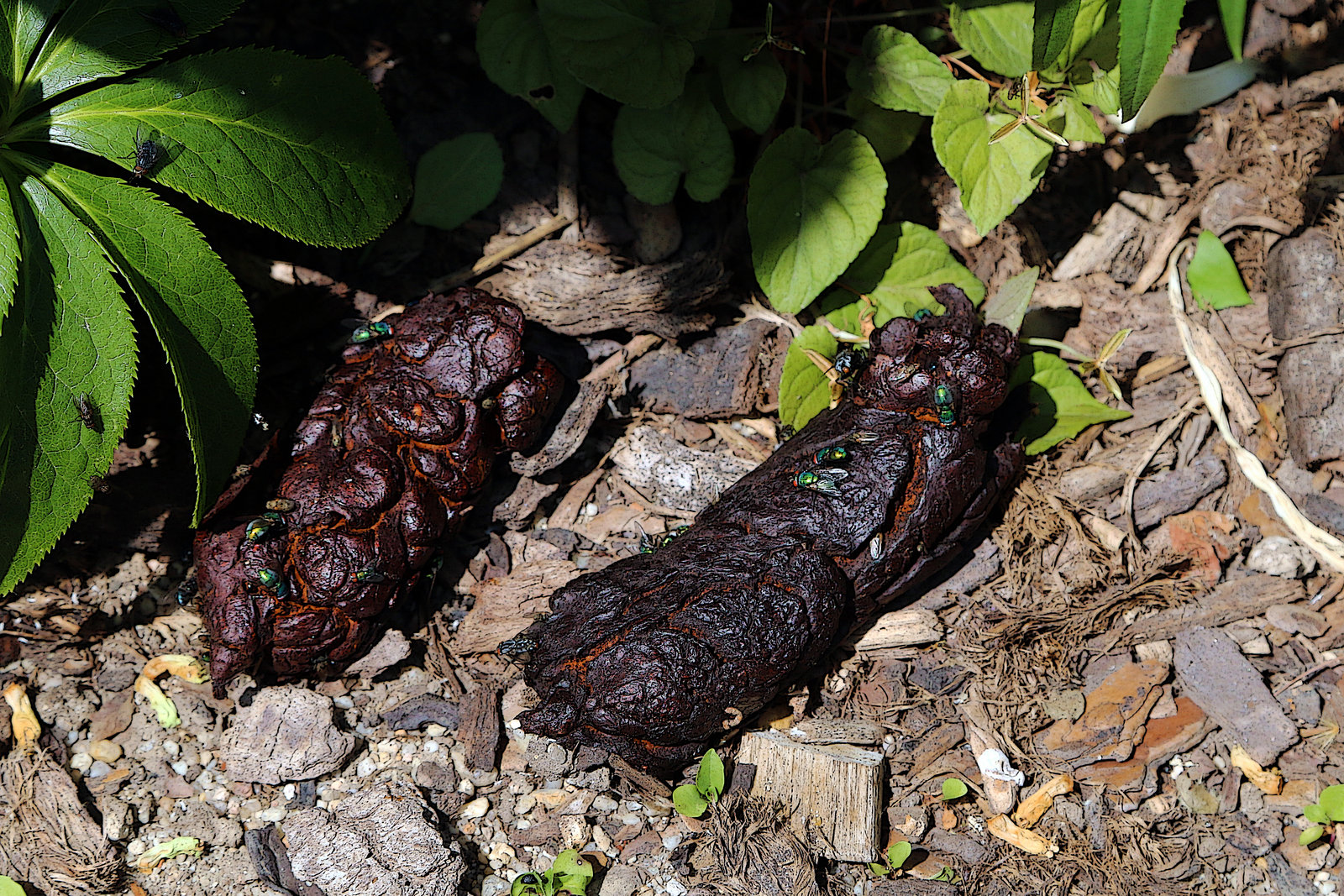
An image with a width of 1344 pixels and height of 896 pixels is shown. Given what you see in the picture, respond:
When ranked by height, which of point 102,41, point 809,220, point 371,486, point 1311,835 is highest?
point 102,41

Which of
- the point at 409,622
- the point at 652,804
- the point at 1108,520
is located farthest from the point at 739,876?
the point at 1108,520

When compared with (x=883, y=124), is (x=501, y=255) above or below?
below

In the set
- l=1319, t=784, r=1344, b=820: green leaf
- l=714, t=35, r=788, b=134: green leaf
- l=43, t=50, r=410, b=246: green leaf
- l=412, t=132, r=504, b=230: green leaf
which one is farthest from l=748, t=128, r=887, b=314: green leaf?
l=1319, t=784, r=1344, b=820: green leaf

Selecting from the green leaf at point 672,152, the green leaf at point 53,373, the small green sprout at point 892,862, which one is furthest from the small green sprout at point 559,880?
the green leaf at point 672,152

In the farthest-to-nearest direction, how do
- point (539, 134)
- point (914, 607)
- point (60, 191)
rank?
point (539, 134) → point (914, 607) → point (60, 191)

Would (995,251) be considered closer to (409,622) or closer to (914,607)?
(914,607)

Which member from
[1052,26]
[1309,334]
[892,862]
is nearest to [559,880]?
[892,862]

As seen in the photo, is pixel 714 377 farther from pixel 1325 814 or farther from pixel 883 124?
pixel 1325 814
